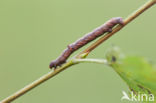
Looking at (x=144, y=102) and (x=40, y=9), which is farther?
(x=40, y=9)

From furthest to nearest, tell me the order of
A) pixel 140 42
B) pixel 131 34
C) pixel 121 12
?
1. pixel 121 12
2. pixel 131 34
3. pixel 140 42

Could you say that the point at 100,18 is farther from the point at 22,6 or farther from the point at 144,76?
the point at 144,76

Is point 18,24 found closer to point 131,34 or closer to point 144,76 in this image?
point 131,34

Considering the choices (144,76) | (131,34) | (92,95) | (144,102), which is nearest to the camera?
(144,76)

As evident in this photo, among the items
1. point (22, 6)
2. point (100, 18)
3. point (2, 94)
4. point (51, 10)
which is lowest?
point (2, 94)

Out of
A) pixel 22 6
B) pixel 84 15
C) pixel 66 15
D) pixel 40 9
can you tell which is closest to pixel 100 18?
pixel 84 15

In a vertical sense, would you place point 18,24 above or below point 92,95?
above

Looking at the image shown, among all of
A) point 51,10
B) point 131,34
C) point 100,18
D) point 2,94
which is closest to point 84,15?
point 100,18
